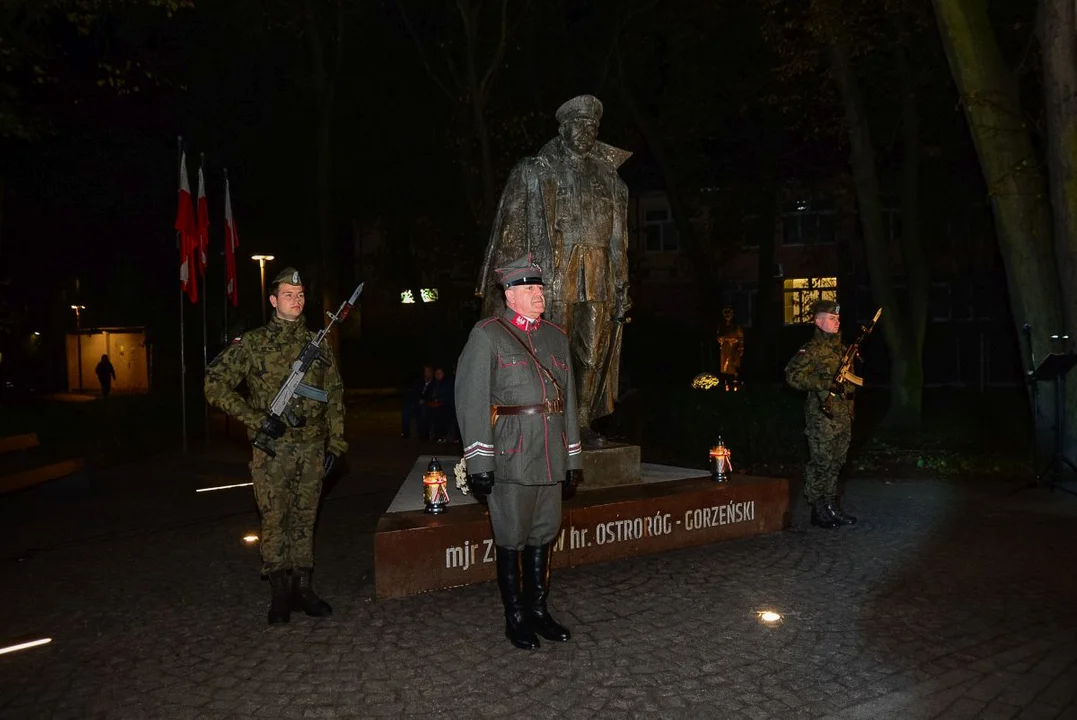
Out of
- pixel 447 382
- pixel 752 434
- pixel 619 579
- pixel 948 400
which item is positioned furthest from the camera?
pixel 948 400

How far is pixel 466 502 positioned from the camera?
789 centimetres

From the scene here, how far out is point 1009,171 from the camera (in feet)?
40.9

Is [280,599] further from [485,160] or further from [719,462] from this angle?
[485,160]

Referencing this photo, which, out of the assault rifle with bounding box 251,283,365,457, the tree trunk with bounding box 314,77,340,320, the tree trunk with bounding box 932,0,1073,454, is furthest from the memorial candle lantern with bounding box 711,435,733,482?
the tree trunk with bounding box 314,77,340,320

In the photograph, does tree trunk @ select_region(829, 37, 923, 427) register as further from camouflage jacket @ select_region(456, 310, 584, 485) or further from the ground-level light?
the ground-level light

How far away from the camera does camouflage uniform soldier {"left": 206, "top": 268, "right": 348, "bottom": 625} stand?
6.27m

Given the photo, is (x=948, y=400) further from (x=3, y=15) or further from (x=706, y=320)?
(x=3, y=15)

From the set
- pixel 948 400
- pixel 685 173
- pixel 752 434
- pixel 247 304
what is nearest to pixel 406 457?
pixel 752 434

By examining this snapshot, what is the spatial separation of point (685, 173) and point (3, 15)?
17.7 m

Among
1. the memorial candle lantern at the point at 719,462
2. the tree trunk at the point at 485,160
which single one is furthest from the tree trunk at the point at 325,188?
the memorial candle lantern at the point at 719,462

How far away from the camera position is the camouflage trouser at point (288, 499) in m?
6.29

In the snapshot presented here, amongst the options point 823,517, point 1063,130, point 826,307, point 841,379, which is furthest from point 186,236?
point 1063,130

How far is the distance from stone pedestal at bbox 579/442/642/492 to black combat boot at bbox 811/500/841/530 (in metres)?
1.68

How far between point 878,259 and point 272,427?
13.4 meters
